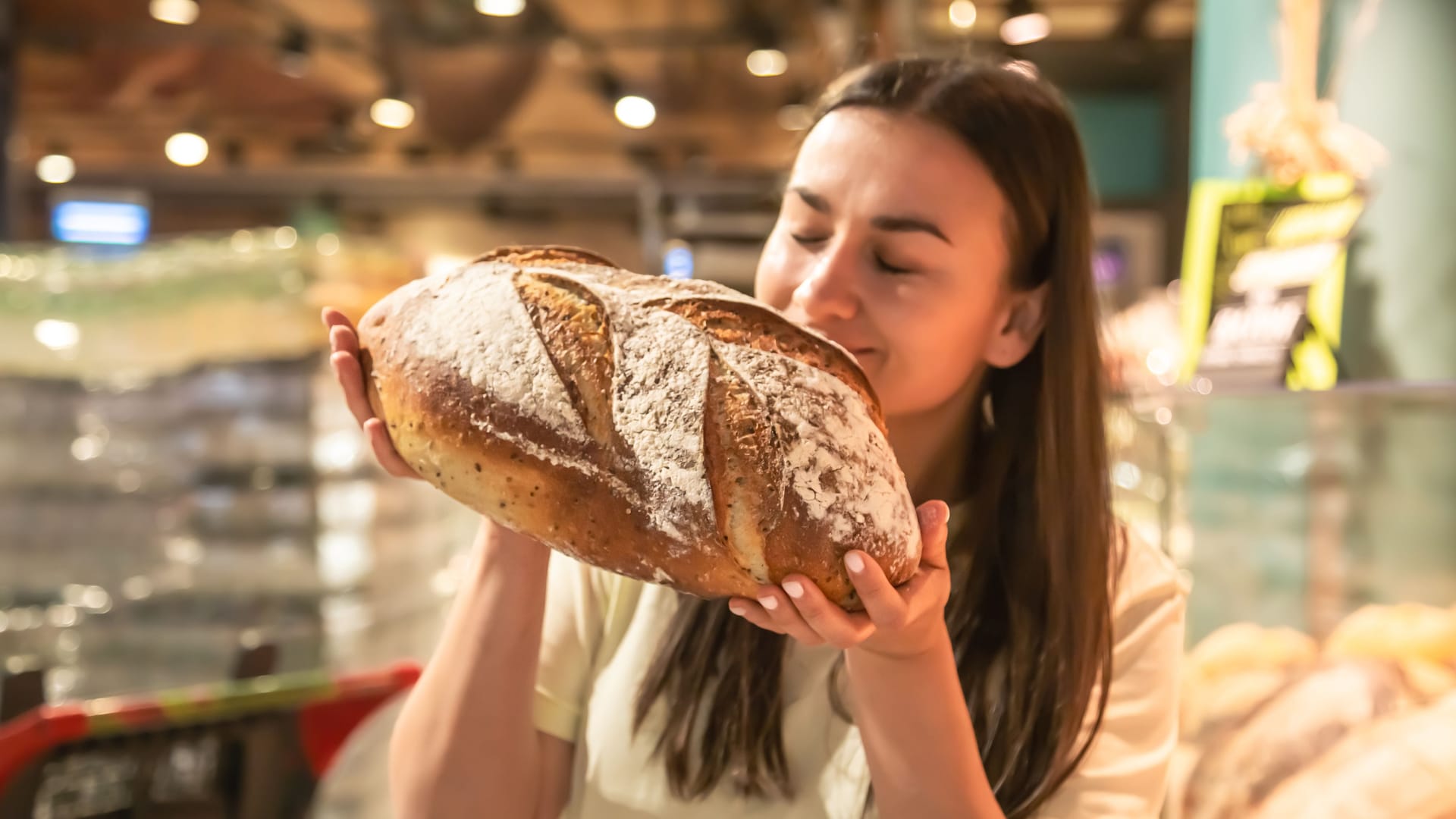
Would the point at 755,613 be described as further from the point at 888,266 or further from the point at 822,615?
the point at 888,266

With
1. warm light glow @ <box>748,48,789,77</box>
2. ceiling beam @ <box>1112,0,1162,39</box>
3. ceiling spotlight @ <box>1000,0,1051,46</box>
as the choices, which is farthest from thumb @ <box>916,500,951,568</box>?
warm light glow @ <box>748,48,789,77</box>

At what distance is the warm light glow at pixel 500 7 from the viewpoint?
20.4 feet

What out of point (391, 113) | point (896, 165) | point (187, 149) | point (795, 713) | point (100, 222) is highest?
point (391, 113)

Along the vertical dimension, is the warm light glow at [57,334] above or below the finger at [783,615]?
above

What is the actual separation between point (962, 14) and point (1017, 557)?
15.8 ft

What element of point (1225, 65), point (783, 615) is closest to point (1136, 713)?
point (783, 615)

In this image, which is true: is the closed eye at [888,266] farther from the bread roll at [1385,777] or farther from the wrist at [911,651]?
the bread roll at [1385,777]

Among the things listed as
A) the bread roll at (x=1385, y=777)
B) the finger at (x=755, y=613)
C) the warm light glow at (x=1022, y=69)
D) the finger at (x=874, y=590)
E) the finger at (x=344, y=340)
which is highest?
the warm light glow at (x=1022, y=69)

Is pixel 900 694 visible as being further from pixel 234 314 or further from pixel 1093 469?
pixel 234 314

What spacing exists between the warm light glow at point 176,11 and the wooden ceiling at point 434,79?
59 mm

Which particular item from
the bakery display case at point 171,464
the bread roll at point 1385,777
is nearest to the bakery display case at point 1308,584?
the bread roll at point 1385,777

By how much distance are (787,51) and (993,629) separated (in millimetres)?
6811

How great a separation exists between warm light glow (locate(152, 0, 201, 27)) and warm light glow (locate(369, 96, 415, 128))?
1422 millimetres

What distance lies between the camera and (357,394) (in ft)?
3.07
